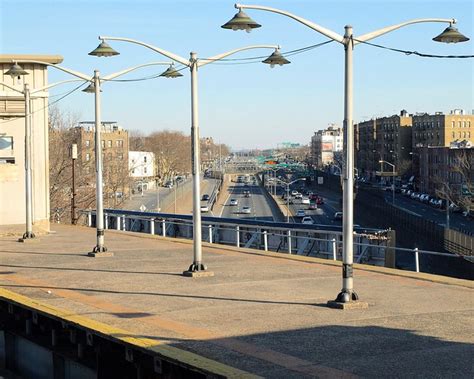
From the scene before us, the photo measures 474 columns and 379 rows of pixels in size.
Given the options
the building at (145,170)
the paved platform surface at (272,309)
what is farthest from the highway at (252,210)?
the paved platform surface at (272,309)

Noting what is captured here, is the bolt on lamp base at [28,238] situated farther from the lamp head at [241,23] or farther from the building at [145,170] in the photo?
the building at [145,170]

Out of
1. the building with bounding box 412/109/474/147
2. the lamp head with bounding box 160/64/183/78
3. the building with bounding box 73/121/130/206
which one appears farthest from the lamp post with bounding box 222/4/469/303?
the building with bounding box 412/109/474/147

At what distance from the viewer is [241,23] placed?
16.2m

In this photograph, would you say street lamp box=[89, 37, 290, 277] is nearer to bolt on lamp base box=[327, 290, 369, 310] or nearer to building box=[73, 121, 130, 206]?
bolt on lamp base box=[327, 290, 369, 310]

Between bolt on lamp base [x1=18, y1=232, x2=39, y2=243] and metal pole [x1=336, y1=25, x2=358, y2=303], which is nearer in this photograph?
metal pole [x1=336, y1=25, x2=358, y2=303]

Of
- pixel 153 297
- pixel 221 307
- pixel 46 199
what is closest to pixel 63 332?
pixel 153 297

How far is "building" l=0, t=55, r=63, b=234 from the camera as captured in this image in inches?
1339

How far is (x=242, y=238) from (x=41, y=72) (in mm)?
10520

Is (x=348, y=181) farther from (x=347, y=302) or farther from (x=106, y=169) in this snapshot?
(x=106, y=169)

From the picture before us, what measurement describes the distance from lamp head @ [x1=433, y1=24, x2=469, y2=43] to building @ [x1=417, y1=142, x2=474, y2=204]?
70470mm

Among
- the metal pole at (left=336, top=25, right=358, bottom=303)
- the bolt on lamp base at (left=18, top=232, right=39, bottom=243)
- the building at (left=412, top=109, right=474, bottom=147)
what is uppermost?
the building at (left=412, top=109, right=474, bottom=147)

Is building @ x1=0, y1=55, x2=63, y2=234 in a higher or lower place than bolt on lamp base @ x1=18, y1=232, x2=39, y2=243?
higher

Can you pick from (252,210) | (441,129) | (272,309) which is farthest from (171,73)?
(441,129)

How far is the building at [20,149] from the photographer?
112 ft
